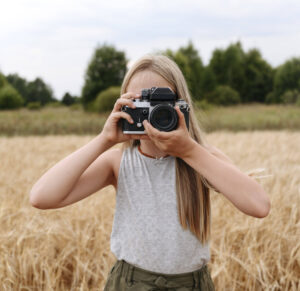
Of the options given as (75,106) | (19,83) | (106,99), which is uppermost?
(19,83)

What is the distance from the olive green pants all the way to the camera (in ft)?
1.36

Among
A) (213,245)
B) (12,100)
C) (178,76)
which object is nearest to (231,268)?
(213,245)

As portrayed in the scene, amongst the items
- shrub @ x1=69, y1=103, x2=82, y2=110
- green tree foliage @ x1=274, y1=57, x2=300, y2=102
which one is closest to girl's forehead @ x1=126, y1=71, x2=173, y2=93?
shrub @ x1=69, y1=103, x2=82, y2=110

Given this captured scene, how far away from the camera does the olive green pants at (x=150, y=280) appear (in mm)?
947

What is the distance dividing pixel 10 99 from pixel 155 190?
1950 cm

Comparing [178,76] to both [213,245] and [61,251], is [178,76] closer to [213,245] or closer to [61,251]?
[213,245]

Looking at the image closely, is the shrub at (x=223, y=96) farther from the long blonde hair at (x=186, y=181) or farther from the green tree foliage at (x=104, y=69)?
the long blonde hair at (x=186, y=181)

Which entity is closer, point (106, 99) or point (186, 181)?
point (186, 181)

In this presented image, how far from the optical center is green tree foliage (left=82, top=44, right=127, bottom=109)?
18547 mm

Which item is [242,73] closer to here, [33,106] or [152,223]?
[33,106]

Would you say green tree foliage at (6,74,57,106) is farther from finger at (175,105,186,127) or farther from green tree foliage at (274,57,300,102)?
finger at (175,105,186,127)

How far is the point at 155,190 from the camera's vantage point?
3.22ft

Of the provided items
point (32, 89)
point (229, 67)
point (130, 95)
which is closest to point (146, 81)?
point (130, 95)

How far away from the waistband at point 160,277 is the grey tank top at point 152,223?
15 mm
